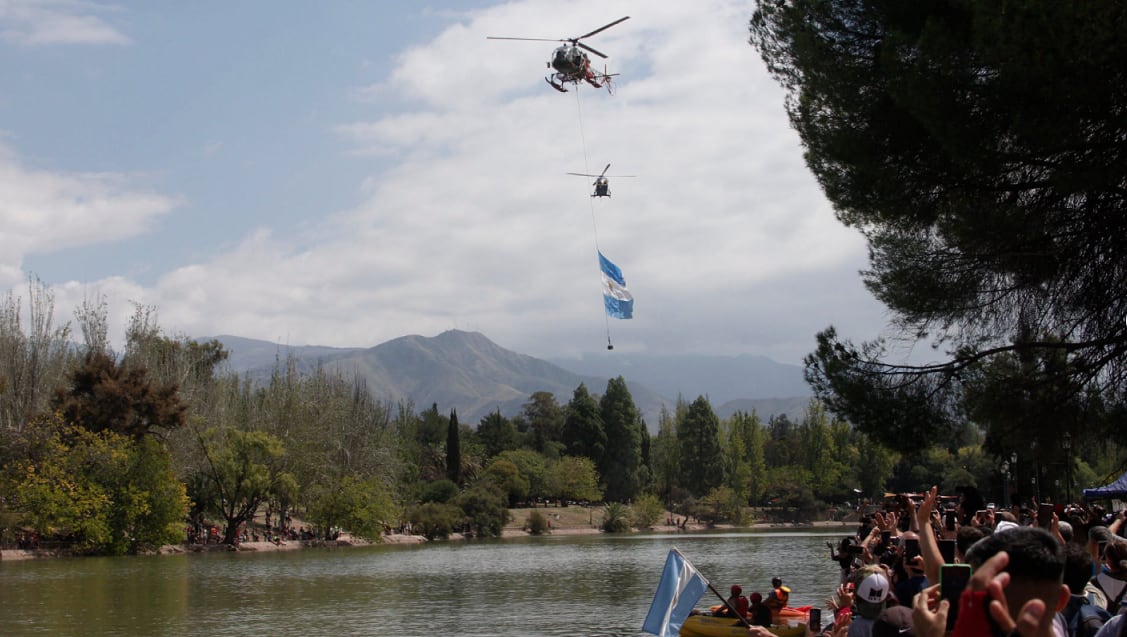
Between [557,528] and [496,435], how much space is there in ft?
74.7

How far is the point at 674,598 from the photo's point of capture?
10.5 metres

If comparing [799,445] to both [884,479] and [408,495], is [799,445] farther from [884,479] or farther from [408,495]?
[408,495]

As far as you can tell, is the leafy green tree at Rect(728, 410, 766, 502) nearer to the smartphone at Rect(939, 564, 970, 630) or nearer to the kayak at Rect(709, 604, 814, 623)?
the kayak at Rect(709, 604, 814, 623)

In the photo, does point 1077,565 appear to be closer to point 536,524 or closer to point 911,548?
point 911,548

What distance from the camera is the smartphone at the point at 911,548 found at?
603cm

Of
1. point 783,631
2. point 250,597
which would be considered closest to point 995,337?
point 783,631

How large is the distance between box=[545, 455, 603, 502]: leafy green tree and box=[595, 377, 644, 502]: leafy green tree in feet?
11.6

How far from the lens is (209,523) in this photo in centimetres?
5828

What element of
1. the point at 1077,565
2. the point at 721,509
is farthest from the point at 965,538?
the point at 721,509

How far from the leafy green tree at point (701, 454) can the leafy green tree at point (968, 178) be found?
76.3 m

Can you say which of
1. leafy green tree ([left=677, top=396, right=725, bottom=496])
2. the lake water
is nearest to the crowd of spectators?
the lake water

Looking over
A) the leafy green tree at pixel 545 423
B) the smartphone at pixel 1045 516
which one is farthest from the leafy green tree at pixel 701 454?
the smartphone at pixel 1045 516

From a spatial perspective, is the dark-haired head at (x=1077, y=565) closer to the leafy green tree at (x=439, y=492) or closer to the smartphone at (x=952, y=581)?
the smartphone at (x=952, y=581)

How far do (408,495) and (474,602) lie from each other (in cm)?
4533
